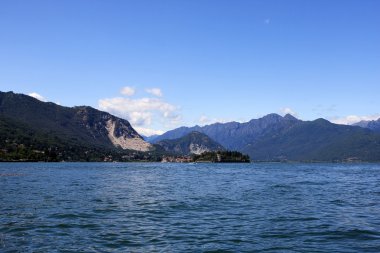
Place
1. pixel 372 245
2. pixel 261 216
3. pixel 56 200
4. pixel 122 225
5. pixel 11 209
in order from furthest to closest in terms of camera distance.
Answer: pixel 56 200
pixel 11 209
pixel 261 216
pixel 122 225
pixel 372 245

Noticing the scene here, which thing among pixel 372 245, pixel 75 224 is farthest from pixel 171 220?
pixel 372 245

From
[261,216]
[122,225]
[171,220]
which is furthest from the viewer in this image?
[261,216]

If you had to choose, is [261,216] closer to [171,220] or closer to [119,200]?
[171,220]

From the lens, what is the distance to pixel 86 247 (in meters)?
27.8

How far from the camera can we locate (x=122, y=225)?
36.0 meters

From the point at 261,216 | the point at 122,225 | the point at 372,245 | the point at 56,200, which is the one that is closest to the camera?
the point at 372,245

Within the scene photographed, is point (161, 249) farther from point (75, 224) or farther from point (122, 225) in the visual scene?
point (75, 224)

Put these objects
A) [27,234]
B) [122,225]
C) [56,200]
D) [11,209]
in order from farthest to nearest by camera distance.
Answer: [56,200], [11,209], [122,225], [27,234]

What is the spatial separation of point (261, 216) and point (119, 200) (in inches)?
874

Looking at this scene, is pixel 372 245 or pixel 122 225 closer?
pixel 372 245

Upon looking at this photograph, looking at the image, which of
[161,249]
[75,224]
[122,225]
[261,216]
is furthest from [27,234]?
[261,216]

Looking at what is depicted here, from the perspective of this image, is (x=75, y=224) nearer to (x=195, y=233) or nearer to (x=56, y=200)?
(x=195, y=233)

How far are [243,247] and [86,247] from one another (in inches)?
428

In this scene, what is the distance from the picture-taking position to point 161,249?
89.6ft
